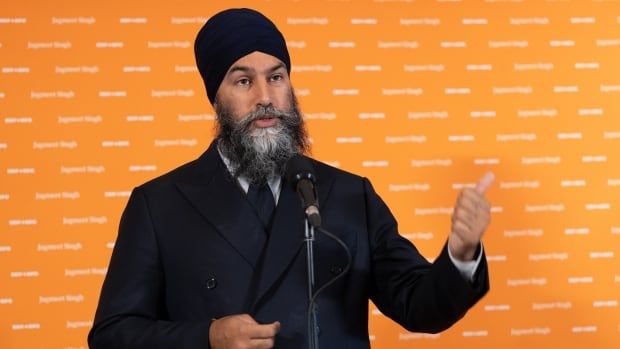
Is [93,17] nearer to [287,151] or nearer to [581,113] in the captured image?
[287,151]

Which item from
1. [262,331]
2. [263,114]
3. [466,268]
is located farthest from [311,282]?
[263,114]

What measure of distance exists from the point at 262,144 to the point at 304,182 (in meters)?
0.50

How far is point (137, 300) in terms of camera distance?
1.94 metres

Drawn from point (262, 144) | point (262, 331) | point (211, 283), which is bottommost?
point (262, 331)

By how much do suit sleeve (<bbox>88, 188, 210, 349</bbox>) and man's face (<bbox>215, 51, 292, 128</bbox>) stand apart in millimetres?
329

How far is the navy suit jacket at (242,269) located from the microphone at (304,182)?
1.13 ft

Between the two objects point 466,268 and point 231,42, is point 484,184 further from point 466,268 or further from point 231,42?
point 231,42

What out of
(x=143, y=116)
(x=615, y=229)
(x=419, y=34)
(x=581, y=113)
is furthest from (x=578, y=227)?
(x=143, y=116)

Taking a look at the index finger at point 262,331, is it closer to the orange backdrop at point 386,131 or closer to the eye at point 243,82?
the eye at point 243,82

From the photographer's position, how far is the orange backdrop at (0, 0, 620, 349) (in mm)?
3609

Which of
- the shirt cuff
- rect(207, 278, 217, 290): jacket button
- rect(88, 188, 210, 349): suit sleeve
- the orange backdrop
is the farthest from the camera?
the orange backdrop

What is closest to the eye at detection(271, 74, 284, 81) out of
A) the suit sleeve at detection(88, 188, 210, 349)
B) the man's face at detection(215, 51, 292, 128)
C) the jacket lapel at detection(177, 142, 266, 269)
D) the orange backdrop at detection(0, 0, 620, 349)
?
the man's face at detection(215, 51, 292, 128)

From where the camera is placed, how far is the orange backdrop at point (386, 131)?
A: 361 centimetres

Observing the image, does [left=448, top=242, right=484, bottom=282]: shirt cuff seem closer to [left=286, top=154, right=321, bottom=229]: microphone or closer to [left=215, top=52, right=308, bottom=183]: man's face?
[left=286, top=154, right=321, bottom=229]: microphone
